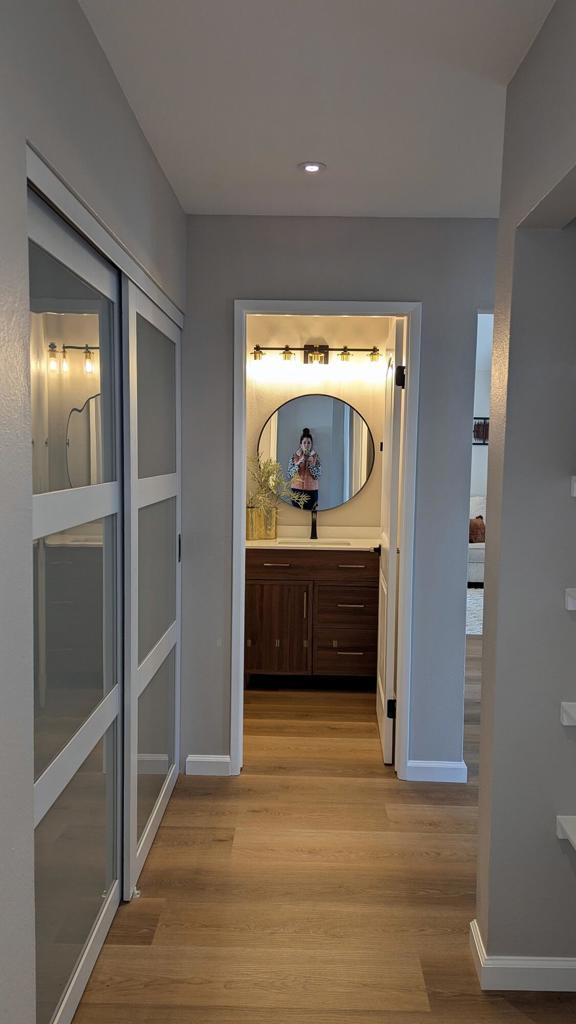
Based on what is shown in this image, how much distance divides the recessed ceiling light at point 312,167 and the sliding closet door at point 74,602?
849 mm

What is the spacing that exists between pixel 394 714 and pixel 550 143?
2.57 meters

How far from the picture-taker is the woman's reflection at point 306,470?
5160 millimetres

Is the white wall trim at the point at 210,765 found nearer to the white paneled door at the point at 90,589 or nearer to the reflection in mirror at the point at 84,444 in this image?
the white paneled door at the point at 90,589

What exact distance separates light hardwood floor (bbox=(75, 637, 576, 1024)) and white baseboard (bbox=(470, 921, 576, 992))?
30 millimetres

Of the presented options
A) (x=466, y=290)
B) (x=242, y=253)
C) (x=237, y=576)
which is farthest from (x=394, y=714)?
(x=242, y=253)

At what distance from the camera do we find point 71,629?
76.9 inches

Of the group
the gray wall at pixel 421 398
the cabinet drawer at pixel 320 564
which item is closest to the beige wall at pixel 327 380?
the cabinet drawer at pixel 320 564

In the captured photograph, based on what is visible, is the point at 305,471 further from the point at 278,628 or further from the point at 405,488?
the point at 405,488

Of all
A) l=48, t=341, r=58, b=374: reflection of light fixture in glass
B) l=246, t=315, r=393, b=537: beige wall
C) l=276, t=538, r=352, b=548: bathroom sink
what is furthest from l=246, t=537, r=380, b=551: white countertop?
l=48, t=341, r=58, b=374: reflection of light fixture in glass

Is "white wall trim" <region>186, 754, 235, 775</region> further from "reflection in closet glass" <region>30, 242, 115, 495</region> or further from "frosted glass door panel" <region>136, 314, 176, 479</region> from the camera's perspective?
"reflection in closet glass" <region>30, 242, 115, 495</region>

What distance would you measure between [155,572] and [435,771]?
63.2 inches

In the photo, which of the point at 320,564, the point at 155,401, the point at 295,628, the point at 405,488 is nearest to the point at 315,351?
the point at 320,564

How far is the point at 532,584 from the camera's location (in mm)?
2092

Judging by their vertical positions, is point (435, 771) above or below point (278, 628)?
below
